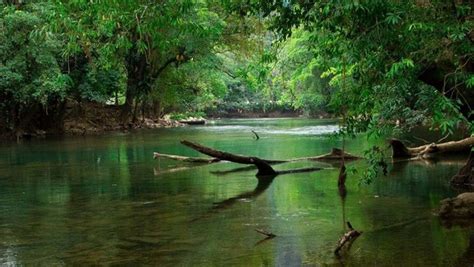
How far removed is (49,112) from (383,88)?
36.2 meters

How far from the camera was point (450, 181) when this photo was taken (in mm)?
15320

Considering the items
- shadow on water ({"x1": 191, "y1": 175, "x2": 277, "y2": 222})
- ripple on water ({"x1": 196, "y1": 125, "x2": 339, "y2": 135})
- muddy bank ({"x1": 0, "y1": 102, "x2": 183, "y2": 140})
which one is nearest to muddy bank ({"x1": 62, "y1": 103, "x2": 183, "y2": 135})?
muddy bank ({"x1": 0, "y1": 102, "x2": 183, "y2": 140})

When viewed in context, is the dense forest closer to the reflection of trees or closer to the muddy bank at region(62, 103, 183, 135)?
the reflection of trees

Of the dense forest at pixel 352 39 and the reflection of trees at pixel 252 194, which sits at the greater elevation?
the dense forest at pixel 352 39

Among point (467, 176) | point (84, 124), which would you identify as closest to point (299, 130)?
point (84, 124)

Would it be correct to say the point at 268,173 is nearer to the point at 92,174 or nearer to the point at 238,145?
the point at 92,174

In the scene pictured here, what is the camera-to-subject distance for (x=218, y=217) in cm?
1170

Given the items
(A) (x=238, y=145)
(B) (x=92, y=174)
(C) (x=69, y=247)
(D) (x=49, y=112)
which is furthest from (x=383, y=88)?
(D) (x=49, y=112)

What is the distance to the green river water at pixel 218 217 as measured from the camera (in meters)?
8.73

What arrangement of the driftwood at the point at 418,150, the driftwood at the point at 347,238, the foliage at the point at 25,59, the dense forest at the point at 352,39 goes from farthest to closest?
the foliage at the point at 25,59
the driftwood at the point at 418,150
the driftwood at the point at 347,238
the dense forest at the point at 352,39

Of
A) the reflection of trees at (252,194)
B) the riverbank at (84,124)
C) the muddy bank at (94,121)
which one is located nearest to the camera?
the reflection of trees at (252,194)

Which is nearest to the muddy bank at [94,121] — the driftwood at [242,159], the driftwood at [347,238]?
the driftwood at [242,159]

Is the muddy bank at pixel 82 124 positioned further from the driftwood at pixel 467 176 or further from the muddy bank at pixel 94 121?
the driftwood at pixel 467 176

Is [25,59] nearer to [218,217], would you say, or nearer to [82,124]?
[82,124]
